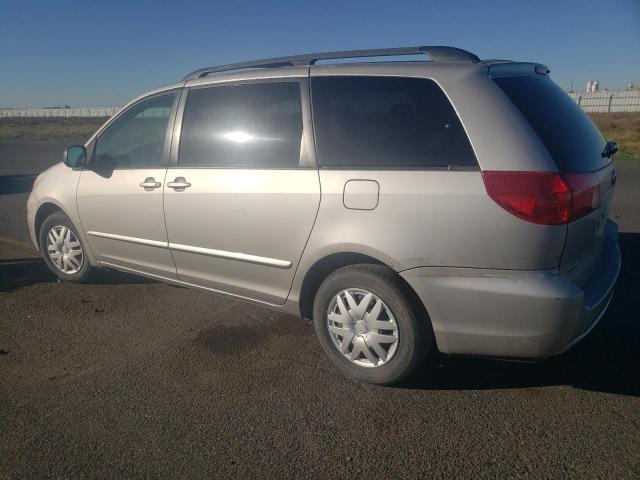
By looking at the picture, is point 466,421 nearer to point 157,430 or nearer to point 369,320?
point 369,320

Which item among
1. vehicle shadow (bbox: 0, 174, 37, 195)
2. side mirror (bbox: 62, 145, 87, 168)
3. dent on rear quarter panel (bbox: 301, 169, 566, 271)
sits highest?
side mirror (bbox: 62, 145, 87, 168)

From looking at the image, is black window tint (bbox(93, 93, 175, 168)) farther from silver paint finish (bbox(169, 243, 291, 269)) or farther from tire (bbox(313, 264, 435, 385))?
tire (bbox(313, 264, 435, 385))

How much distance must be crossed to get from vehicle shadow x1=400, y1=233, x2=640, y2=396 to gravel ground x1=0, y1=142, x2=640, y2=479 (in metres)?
0.01

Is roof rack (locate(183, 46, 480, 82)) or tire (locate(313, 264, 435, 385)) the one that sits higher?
roof rack (locate(183, 46, 480, 82))

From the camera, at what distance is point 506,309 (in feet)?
8.68

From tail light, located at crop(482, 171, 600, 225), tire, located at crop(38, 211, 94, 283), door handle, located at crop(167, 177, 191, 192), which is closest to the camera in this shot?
tail light, located at crop(482, 171, 600, 225)

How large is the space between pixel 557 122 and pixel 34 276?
5080 millimetres

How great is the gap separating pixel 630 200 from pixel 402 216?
758 cm

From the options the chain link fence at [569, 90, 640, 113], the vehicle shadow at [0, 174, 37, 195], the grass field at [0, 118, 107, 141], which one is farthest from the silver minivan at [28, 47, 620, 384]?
the chain link fence at [569, 90, 640, 113]

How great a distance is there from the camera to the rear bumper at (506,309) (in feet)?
8.46

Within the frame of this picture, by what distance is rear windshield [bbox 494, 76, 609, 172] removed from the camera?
272 centimetres

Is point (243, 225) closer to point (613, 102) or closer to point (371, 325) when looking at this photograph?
point (371, 325)

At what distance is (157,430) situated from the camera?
275 centimetres

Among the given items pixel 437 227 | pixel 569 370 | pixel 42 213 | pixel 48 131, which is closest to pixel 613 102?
pixel 569 370
